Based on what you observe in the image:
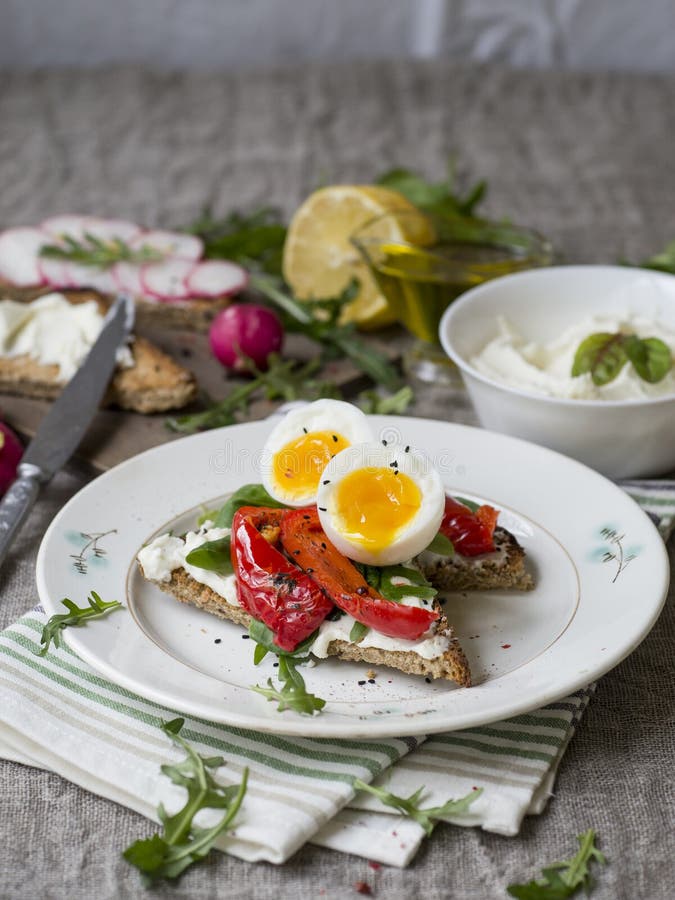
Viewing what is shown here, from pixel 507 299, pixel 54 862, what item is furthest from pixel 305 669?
pixel 507 299

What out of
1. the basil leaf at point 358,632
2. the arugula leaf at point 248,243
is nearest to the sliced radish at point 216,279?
the arugula leaf at point 248,243

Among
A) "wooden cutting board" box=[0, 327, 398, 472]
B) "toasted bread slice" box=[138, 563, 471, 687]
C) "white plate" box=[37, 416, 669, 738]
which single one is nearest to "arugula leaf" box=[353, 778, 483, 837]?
"white plate" box=[37, 416, 669, 738]

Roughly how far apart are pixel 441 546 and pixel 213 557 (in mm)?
568

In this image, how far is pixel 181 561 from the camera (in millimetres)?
2658

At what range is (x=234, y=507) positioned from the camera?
2727 mm

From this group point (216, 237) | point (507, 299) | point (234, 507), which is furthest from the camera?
point (216, 237)

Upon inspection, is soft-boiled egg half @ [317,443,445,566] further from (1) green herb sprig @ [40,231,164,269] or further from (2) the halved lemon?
(1) green herb sprig @ [40,231,164,269]

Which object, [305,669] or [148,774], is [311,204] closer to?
[305,669]

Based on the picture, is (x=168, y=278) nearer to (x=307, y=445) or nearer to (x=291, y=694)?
(x=307, y=445)

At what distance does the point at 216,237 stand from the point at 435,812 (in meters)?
3.84

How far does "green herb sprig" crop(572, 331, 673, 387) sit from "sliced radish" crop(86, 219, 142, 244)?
2.31m

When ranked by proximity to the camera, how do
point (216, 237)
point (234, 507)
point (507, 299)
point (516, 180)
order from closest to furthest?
point (234, 507) < point (507, 299) < point (216, 237) < point (516, 180)

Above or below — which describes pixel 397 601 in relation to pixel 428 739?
above

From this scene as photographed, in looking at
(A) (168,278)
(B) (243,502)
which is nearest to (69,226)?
(A) (168,278)
